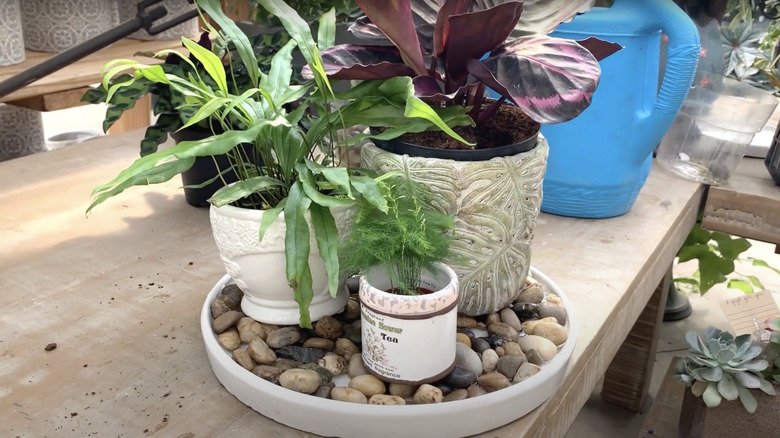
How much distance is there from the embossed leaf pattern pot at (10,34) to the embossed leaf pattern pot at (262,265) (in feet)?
3.46

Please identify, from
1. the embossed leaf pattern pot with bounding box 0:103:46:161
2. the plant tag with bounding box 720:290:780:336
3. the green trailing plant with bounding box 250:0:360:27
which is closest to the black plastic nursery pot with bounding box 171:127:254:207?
the green trailing plant with bounding box 250:0:360:27

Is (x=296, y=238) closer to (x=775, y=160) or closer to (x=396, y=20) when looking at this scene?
(x=396, y=20)

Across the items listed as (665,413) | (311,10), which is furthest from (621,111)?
(665,413)

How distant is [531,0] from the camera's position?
67 centimetres

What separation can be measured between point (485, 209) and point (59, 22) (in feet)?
4.40

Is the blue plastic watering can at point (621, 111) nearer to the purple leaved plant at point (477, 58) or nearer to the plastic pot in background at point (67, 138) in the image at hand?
the purple leaved plant at point (477, 58)

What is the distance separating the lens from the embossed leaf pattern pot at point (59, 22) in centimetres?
153

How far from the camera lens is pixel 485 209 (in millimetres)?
614

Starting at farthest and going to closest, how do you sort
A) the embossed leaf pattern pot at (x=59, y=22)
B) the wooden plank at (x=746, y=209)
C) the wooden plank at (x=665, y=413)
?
the embossed leaf pattern pot at (x=59, y=22) → the wooden plank at (x=665, y=413) → the wooden plank at (x=746, y=209)

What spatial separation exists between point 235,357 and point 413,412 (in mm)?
174

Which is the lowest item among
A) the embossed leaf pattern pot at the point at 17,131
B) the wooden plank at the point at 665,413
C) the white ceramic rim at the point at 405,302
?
the wooden plank at the point at 665,413

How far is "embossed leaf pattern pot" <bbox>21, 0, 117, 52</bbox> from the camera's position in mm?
1531

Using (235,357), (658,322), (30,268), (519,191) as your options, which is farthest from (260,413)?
(658,322)

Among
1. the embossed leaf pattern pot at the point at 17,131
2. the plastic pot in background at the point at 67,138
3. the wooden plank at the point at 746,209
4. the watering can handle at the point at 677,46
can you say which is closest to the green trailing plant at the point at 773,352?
the wooden plank at the point at 746,209
